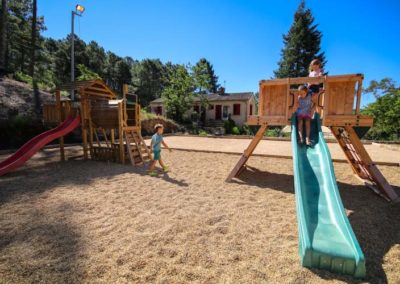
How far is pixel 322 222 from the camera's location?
2609 millimetres

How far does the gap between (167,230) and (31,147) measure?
20.5ft

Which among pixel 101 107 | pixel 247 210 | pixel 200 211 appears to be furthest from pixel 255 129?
pixel 101 107

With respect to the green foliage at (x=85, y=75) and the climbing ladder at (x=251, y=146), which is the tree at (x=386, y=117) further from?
the green foliage at (x=85, y=75)

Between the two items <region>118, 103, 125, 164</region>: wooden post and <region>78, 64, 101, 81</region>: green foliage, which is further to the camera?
<region>78, 64, 101, 81</region>: green foliage

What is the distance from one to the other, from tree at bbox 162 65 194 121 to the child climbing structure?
2060 centimetres

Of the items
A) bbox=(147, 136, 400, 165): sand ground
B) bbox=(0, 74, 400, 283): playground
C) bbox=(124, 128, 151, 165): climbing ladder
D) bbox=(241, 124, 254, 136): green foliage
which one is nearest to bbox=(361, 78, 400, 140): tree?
bbox=(147, 136, 400, 165): sand ground

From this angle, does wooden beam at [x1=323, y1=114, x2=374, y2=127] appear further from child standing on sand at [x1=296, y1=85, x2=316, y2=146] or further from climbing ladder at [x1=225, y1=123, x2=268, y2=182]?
climbing ladder at [x1=225, y1=123, x2=268, y2=182]

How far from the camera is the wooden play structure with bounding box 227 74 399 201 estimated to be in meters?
4.39

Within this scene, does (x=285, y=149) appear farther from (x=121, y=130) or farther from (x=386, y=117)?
(x=386, y=117)

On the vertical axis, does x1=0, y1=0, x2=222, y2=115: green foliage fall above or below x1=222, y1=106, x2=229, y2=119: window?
above

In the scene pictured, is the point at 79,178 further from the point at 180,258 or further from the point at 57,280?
the point at 180,258

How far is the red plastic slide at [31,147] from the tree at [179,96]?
17.8 metres

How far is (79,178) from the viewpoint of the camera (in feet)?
18.0

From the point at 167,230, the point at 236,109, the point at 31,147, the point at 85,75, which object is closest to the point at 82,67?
the point at 85,75
